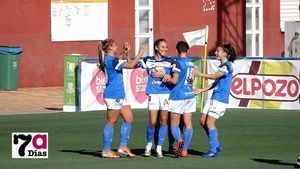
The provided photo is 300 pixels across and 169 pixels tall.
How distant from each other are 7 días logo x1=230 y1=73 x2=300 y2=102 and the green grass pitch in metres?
0.55

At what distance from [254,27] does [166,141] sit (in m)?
20.7

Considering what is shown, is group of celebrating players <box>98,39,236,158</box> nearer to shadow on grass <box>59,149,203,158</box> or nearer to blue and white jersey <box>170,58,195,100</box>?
blue and white jersey <box>170,58,195,100</box>

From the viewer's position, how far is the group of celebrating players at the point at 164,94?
15.2 meters

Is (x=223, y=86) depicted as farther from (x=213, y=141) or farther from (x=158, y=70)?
(x=158, y=70)

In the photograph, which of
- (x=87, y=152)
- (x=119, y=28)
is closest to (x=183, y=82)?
(x=87, y=152)

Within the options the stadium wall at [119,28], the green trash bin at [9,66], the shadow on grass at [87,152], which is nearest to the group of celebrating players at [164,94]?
the shadow on grass at [87,152]

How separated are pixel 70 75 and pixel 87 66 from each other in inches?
20.0

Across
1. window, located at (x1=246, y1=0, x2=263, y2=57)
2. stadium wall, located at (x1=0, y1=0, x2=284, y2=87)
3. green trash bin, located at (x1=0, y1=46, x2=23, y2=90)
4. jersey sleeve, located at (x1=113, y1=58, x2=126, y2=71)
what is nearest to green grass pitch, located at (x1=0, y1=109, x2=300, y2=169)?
jersey sleeve, located at (x1=113, y1=58, x2=126, y2=71)

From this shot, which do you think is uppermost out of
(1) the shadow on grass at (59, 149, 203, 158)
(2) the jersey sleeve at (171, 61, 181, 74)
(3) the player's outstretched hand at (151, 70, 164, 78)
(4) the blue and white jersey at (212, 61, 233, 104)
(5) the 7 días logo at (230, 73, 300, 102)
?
(2) the jersey sleeve at (171, 61, 181, 74)

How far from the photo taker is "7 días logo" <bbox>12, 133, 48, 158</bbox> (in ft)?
42.0

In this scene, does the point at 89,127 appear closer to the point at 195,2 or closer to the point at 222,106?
the point at 222,106

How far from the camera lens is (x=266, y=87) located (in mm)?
24938

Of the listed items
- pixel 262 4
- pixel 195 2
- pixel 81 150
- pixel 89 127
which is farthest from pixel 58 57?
pixel 81 150

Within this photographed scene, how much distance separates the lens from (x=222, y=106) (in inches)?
609
